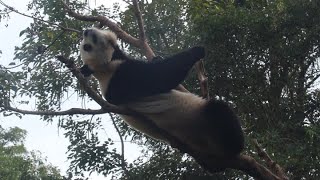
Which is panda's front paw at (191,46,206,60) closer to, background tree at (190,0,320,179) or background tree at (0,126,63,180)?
background tree at (190,0,320,179)

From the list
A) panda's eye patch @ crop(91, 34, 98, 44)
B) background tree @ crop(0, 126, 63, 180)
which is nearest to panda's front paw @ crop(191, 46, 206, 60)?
panda's eye patch @ crop(91, 34, 98, 44)

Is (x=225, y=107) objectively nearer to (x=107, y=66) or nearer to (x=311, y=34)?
(x=107, y=66)

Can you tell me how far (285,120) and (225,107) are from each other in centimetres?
401

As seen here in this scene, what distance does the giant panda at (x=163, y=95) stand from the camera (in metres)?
3.85

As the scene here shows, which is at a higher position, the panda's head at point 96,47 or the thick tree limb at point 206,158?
the panda's head at point 96,47

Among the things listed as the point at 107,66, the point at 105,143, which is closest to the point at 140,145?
the point at 105,143

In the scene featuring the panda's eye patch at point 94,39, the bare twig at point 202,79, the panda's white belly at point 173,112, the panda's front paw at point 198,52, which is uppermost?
the panda's eye patch at point 94,39

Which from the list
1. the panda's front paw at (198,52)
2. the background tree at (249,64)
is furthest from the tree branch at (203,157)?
the background tree at (249,64)

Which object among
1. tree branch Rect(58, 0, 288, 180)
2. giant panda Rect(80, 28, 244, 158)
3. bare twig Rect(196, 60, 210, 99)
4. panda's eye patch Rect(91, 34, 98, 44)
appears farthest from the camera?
panda's eye patch Rect(91, 34, 98, 44)

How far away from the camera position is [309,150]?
6.35 metres

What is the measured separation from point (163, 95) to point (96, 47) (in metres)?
0.64

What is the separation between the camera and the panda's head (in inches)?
153

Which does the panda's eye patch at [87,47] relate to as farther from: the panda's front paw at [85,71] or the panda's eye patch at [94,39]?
the panda's front paw at [85,71]

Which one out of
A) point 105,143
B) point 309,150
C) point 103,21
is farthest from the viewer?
point 105,143
